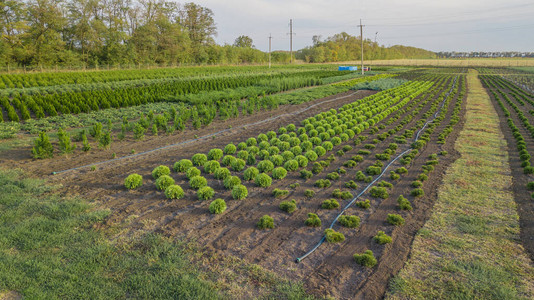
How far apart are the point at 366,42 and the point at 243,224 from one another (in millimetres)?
166569

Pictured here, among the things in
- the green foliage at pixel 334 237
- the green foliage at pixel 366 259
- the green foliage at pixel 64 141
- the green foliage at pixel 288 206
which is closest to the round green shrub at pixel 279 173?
the green foliage at pixel 288 206

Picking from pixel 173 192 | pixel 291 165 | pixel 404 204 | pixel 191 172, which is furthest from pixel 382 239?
pixel 191 172

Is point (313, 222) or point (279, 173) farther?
point (279, 173)

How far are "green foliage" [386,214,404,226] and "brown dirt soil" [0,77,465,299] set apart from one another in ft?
0.36

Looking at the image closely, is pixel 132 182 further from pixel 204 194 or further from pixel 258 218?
pixel 258 218

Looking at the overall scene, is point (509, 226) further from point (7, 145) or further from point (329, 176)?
point (7, 145)

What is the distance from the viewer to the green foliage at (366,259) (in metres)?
5.38

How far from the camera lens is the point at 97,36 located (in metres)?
58.5

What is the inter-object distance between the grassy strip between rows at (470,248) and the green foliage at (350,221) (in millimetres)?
1158

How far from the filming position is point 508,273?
5.19 m

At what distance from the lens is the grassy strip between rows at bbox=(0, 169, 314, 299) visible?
470 cm

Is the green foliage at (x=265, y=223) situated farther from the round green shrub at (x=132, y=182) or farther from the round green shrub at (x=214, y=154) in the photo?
the round green shrub at (x=214, y=154)

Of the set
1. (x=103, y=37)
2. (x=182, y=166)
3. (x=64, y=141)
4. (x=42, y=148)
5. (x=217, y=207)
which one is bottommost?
(x=217, y=207)

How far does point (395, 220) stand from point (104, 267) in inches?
219
